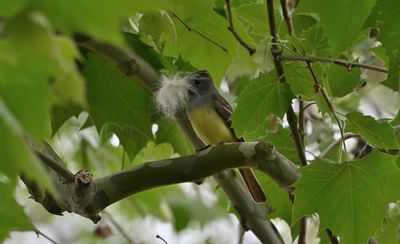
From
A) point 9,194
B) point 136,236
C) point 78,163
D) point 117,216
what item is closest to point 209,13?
point 9,194

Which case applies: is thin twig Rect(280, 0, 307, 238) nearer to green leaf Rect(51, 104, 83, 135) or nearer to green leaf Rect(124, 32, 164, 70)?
green leaf Rect(124, 32, 164, 70)

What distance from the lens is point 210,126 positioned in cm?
301

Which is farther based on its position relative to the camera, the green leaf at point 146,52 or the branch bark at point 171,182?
the green leaf at point 146,52

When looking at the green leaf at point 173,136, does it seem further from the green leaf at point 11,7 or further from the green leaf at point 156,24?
the green leaf at point 11,7

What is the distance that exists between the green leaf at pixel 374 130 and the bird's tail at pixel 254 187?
690 mm

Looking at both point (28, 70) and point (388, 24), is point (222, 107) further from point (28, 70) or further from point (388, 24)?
point (28, 70)

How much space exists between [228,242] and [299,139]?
2890 millimetres

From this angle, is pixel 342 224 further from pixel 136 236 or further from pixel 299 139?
pixel 136 236

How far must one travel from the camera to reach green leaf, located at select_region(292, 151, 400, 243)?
1.98 m

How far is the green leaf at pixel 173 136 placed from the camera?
2340mm

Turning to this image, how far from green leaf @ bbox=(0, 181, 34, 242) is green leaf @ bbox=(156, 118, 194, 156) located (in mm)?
984

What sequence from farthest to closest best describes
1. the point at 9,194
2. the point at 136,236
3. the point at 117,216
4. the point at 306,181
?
the point at 117,216 < the point at 136,236 < the point at 306,181 < the point at 9,194

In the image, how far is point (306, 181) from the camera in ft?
6.53

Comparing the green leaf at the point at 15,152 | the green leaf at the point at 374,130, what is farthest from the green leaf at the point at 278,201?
the green leaf at the point at 15,152
